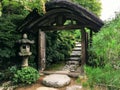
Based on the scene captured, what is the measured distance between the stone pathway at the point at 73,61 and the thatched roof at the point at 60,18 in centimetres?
213

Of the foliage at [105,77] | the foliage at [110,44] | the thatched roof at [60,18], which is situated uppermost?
the thatched roof at [60,18]

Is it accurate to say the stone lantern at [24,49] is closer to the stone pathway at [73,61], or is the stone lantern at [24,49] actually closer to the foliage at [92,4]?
the stone pathway at [73,61]

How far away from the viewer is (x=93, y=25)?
9.04 m

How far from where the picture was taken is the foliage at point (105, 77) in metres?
3.12

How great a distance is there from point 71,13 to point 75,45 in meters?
5.61

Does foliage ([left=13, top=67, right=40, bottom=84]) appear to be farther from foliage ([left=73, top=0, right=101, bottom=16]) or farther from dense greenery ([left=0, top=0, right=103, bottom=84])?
foliage ([left=73, top=0, right=101, bottom=16])

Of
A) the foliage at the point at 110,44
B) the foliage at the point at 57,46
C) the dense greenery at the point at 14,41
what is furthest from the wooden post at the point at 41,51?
the foliage at the point at 110,44

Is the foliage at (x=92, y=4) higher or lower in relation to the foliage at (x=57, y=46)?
higher

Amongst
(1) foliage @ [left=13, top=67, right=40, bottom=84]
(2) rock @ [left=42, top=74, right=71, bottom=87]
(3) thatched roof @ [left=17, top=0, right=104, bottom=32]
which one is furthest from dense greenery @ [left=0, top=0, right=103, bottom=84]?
(2) rock @ [left=42, top=74, right=71, bottom=87]

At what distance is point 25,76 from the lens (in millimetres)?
8344

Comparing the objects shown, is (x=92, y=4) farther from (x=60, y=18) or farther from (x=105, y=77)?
(x=105, y=77)

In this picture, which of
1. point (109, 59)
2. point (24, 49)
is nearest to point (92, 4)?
point (24, 49)

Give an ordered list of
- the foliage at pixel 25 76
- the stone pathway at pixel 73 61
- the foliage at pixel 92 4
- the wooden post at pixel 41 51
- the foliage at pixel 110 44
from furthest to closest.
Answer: the foliage at pixel 92 4 → the stone pathway at pixel 73 61 → the wooden post at pixel 41 51 → the foliage at pixel 25 76 → the foliage at pixel 110 44

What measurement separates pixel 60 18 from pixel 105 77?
6.83 meters
